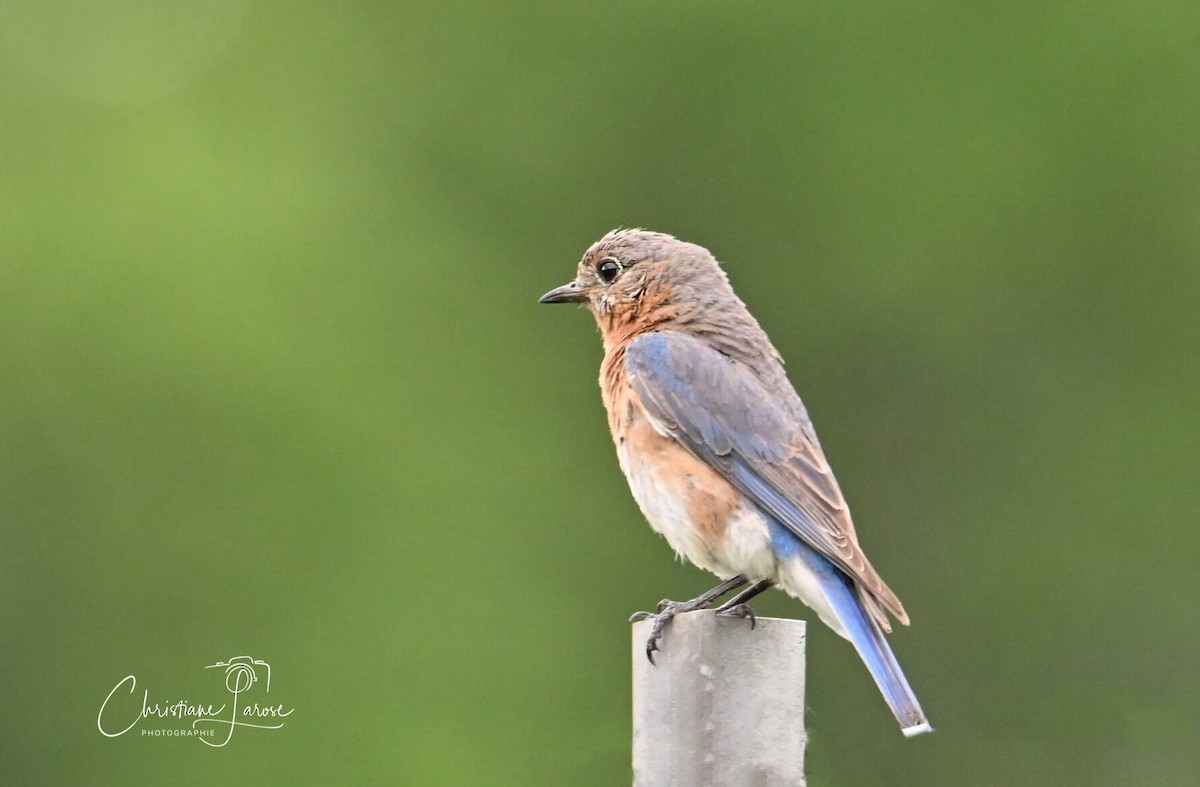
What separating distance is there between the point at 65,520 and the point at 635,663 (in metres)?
7.43

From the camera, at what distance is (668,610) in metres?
5.32

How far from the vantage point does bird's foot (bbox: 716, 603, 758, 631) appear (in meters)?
4.67

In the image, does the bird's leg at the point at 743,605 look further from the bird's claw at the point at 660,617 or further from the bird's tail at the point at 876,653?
the bird's tail at the point at 876,653

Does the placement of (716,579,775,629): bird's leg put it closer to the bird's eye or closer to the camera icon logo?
the bird's eye

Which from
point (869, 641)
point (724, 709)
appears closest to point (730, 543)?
point (869, 641)

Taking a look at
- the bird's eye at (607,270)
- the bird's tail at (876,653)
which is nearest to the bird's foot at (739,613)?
the bird's tail at (876,653)

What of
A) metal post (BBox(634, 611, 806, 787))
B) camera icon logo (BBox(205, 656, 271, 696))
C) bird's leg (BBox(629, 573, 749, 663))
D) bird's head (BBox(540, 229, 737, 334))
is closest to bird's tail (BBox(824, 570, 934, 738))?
bird's leg (BBox(629, 573, 749, 663))

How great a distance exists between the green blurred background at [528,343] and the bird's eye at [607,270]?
3.52m

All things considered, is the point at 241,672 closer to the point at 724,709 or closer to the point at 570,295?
the point at 570,295

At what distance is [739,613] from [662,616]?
0.28 metres

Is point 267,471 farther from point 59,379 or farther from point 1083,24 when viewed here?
point 1083,24

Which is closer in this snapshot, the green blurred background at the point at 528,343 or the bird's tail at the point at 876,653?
the bird's tail at the point at 876,653

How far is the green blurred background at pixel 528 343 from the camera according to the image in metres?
11.0

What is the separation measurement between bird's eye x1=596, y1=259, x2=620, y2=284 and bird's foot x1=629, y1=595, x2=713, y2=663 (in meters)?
1.86
